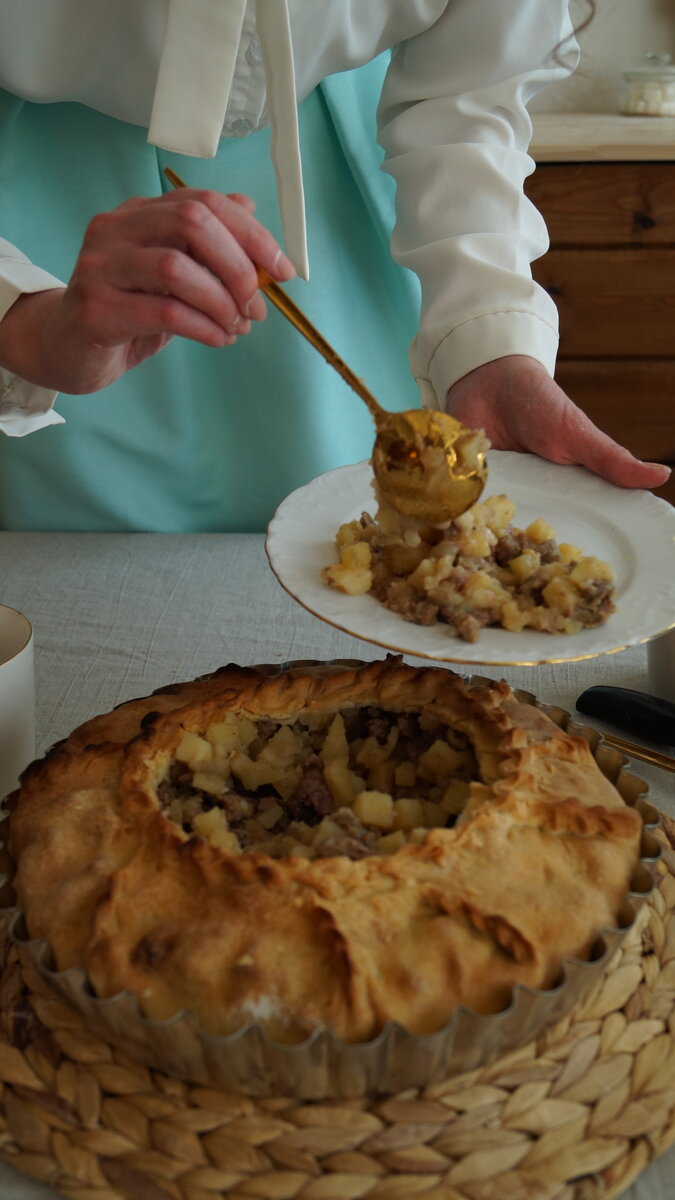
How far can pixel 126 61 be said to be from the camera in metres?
1.39

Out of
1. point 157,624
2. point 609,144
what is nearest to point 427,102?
point 157,624

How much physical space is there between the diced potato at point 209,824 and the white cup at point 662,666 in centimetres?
55

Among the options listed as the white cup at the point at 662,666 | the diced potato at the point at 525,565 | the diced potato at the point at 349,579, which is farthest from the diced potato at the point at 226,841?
the white cup at the point at 662,666

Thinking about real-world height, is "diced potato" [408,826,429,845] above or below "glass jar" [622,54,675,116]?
above

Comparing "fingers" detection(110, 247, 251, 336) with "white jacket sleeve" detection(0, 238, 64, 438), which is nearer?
"fingers" detection(110, 247, 251, 336)

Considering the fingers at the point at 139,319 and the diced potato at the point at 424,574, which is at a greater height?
the fingers at the point at 139,319

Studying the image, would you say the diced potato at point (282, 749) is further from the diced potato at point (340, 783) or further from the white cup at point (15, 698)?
the white cup at point (15, 698)

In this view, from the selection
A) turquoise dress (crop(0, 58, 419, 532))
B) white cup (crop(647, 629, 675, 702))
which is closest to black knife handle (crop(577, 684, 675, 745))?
white cup (crop(647, 629, 675, 702))

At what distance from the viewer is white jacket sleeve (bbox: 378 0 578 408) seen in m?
1.40

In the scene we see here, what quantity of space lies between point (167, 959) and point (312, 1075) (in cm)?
12

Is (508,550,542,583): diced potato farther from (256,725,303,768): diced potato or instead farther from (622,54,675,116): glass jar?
(622,54,675,116): glass jar

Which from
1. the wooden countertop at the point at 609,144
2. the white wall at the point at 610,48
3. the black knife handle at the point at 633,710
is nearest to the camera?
the black knife handle at the point at 633,710

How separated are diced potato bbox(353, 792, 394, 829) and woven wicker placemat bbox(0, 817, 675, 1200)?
0.19 metres

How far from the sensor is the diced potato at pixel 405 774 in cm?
95
